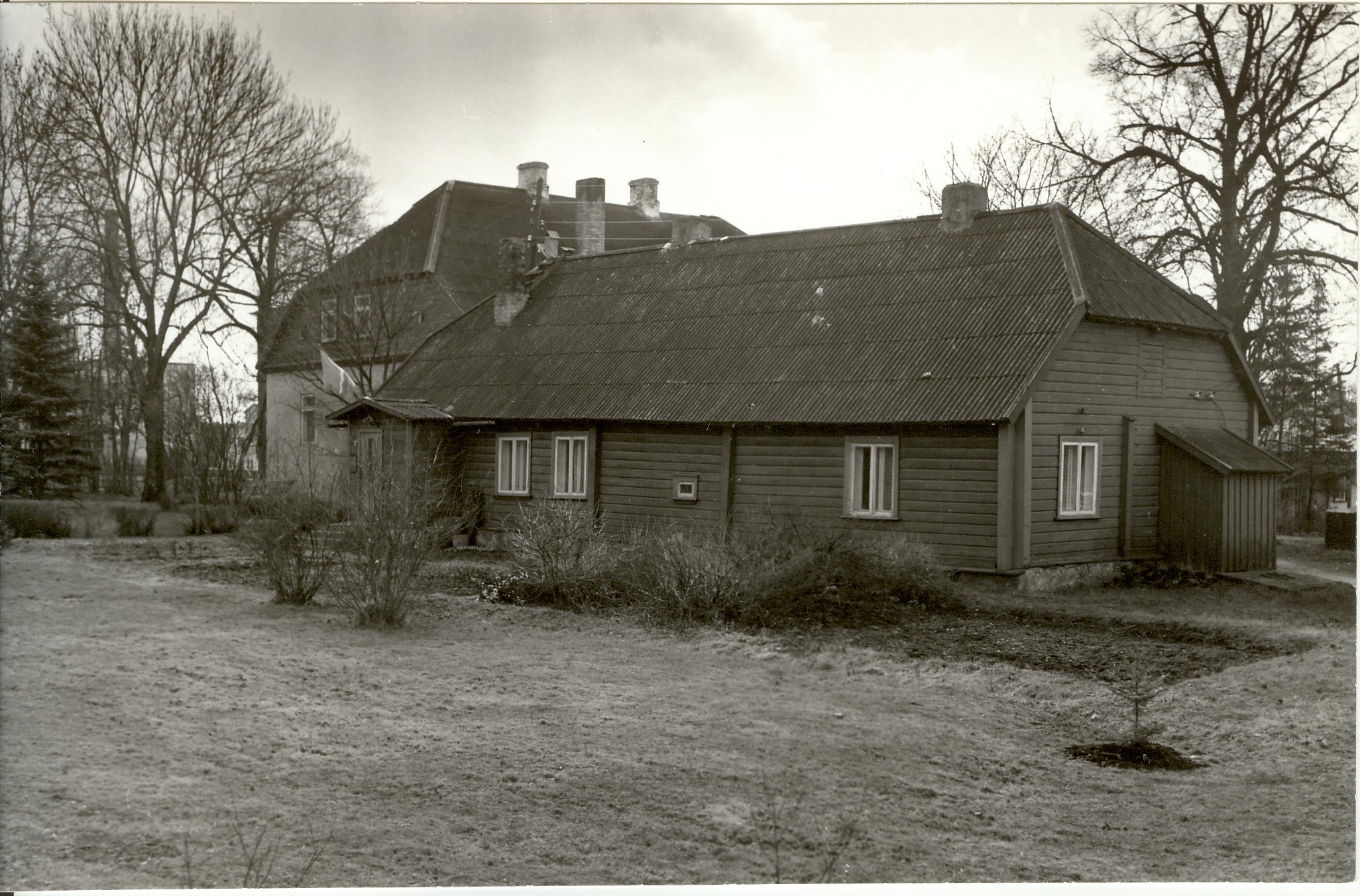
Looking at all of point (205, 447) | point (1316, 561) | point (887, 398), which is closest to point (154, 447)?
point (205, 447)

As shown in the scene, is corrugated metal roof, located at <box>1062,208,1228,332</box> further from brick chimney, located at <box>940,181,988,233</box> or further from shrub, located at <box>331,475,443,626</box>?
shrub, located at <box>331,475,443,626</box>

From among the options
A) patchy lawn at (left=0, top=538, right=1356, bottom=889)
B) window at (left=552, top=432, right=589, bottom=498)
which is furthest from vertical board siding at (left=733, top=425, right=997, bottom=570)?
patchy lawn at (left=0, top=538, right=1356, bottom=889)

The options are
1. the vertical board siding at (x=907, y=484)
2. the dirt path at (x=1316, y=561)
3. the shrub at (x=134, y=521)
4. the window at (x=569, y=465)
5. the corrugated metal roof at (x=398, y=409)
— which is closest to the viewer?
the vertical board siding at (x=907, y=484)

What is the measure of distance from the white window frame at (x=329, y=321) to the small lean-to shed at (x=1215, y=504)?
2182cm

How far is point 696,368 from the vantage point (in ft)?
70.7

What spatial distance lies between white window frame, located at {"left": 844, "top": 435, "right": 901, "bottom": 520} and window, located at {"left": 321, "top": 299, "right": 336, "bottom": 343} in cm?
1851

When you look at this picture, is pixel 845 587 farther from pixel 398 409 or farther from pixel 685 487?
pixel 398 409

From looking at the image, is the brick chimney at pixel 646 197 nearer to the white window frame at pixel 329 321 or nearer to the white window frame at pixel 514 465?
the white window frame at pixel 329 321

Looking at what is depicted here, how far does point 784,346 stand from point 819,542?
642 centimetres

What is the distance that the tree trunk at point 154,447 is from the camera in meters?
25.9

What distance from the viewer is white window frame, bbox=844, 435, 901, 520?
1856 cm

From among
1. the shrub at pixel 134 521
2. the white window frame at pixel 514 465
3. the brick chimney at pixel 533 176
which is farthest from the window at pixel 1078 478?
the brick chimney at pixel 533 176

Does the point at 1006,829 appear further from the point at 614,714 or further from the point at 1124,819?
the point at 614,714

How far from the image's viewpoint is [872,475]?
18.8 m
